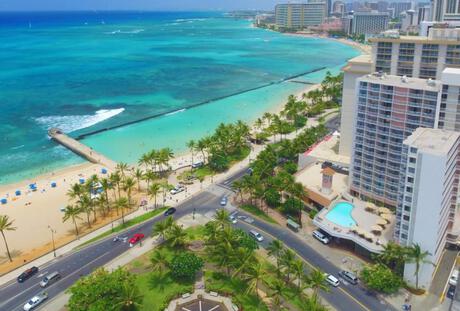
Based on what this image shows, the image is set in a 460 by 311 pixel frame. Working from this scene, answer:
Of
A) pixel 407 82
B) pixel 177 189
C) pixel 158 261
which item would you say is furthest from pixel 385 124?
pixel 177 189

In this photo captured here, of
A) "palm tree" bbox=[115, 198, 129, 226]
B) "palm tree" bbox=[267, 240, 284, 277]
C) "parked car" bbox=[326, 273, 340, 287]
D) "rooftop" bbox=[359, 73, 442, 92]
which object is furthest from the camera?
"palm tree" bbox=[115, 198, 129, 226]

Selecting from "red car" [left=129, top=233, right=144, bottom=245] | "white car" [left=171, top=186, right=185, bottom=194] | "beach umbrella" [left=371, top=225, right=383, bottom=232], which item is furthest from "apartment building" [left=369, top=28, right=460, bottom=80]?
"red car" [left=129, top=233, right=144, bottom=245]

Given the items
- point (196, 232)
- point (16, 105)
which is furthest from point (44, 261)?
point (16, 105)

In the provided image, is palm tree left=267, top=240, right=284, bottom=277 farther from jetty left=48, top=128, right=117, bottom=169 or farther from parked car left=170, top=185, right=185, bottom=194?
jetty left=48, top=128, right=117, bottom=169

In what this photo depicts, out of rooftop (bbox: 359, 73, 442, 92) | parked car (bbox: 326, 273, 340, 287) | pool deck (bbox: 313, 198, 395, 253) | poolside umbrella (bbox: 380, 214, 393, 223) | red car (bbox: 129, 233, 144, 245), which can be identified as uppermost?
rooftop (bbox: 359, 73, 442, 92)

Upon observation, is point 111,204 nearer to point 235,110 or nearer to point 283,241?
point 283,241

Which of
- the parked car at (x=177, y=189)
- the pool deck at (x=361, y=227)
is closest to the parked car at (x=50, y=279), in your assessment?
the parked car at (x=177, y=189)

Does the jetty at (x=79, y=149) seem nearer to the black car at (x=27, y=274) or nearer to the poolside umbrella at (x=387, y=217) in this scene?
the black car at (x=27, y=274)
